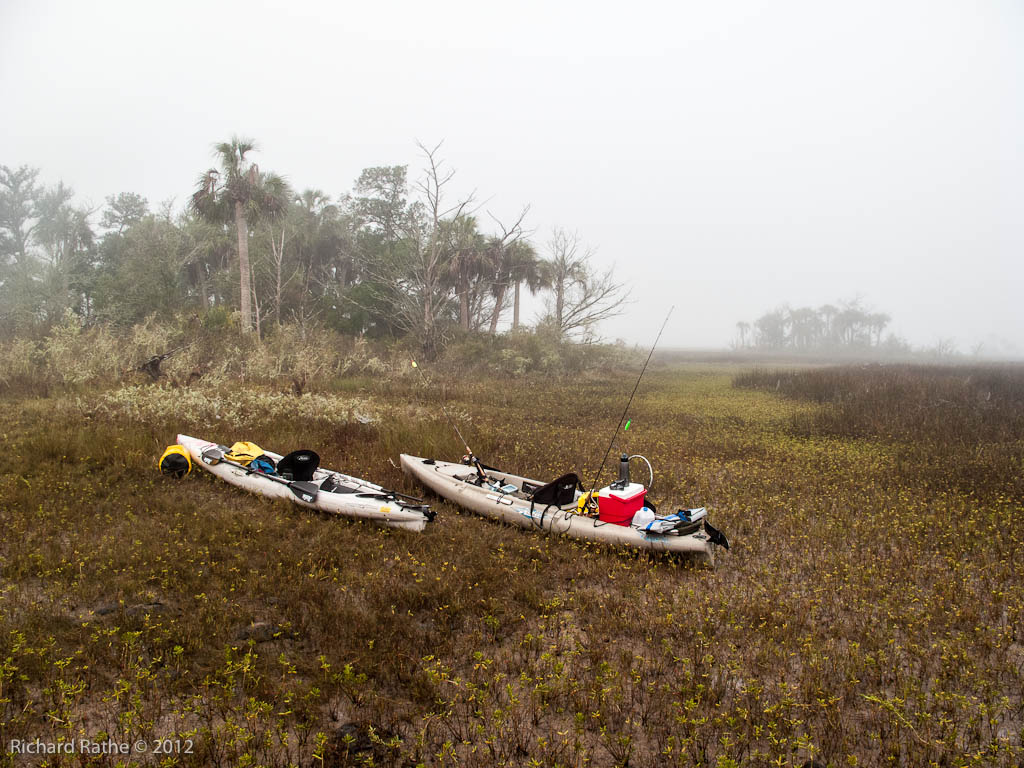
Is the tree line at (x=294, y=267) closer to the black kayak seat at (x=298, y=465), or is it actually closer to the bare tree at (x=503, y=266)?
the bare tree at (x=503, y=266)

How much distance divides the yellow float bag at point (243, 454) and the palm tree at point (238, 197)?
52.9 feet

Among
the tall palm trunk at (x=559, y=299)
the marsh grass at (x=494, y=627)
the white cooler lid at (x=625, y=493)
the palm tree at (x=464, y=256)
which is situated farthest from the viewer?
the tall palm trunk at (x=559, y=299)

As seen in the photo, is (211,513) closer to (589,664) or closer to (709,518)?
(589,664)

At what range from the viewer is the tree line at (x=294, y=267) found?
81.6ft

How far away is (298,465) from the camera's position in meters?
7.54

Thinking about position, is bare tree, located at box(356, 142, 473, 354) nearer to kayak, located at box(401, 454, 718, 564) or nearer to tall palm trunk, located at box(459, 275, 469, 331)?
tall palm trunk, located at box(459, 275, 469, 331)

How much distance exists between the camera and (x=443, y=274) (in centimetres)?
3183

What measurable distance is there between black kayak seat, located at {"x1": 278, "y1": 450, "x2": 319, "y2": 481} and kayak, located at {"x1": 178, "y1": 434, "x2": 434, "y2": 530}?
0.32 feet

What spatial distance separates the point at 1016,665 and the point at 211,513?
8669 mm

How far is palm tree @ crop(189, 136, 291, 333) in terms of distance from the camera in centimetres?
2298

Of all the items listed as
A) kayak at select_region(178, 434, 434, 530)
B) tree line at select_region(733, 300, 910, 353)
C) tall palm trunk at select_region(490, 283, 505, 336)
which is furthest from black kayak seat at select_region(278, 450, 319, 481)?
tree line at select_region(733, 300, 910, 353)

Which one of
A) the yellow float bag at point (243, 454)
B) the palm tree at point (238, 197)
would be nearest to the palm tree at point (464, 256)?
the palm tree at point (238, 197)

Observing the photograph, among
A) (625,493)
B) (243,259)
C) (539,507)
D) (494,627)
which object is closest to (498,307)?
(243,259)

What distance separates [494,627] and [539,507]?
247cm
